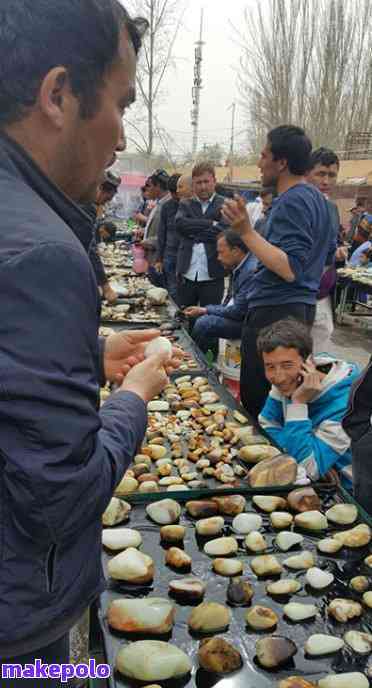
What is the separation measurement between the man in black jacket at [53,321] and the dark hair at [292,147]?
4.43 feet

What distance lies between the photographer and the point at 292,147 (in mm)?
1946

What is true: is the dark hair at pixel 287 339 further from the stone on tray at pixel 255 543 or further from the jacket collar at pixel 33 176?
the jacket collar at pixel 33 176

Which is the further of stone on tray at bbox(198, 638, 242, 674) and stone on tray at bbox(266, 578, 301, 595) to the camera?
stone on tray at bbox(266, 578, 301, 595)

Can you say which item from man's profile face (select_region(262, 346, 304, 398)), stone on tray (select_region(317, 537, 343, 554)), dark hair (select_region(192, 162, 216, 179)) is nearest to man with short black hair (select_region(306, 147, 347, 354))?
dark hair (select_region(192, 162, 216, 179))

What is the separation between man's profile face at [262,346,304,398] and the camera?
1.63 meters

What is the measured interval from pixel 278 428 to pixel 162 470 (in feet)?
1.79

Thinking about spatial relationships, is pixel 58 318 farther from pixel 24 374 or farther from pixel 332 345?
pixel 332 345

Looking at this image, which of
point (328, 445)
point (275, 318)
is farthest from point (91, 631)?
point (275, 318)

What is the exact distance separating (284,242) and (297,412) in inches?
27.9

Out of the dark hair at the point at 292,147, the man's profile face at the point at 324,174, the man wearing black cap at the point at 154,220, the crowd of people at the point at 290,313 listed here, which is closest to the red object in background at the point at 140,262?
the man wearing black cap at the point at 154,220

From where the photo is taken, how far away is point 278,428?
5.35 feet

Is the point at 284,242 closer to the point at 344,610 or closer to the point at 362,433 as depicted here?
the point at 362,433

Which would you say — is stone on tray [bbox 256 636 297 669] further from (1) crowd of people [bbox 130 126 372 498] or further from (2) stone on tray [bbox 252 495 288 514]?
(1) crowd of people [bbox 130 126 372 498]

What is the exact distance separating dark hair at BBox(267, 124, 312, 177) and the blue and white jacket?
2.56 ft
